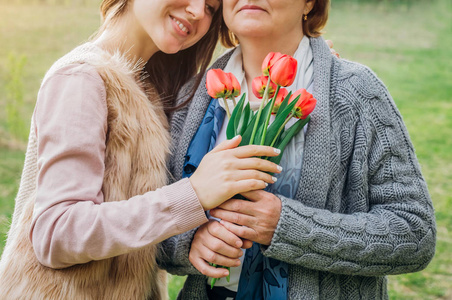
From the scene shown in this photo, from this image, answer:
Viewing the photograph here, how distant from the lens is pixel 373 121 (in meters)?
1.63

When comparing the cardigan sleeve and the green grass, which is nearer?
the cardigan sleeve

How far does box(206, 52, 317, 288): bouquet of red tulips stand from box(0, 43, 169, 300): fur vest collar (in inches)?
11.3

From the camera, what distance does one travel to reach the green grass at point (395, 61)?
4.16 meters

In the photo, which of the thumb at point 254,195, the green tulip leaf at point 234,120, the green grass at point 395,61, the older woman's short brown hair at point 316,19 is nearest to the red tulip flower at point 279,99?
the green tulip leaf at point 234,120

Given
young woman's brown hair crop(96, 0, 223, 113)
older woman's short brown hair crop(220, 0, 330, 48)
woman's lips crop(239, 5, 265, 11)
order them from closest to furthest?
1. woman's lips crop(239, 5, 265, 11)
2. older woman's short brown hair crop(220, 0, 330, 48)
3. young woman's brown hair crop(96, 0, 223, 113)

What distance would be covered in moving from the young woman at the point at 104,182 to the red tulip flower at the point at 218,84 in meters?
0.17

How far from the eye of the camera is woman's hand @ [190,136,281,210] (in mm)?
1418

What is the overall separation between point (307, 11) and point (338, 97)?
43 centimetres

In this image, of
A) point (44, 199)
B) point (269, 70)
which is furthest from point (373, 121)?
point (44, 199)

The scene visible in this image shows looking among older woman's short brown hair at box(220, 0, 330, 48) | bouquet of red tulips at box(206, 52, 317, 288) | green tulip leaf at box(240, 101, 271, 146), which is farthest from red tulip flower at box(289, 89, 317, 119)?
older woman's short brown hair at box(220, 0, 330, 48)

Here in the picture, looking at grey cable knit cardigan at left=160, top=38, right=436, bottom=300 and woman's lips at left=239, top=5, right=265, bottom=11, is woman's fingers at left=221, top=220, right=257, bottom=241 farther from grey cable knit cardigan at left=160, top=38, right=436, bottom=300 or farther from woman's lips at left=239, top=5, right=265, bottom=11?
woman's lips at left=239, top=5, right=265, bottom=11

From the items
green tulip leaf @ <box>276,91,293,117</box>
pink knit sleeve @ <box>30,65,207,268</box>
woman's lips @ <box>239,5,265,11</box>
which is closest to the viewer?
pink knit sleeve @ <box>30,65,207,268</box>

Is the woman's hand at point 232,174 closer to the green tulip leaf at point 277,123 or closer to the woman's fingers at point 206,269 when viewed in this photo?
the green tulip leaf at point 277,123

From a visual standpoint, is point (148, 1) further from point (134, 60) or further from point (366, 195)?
point (366, 195)
